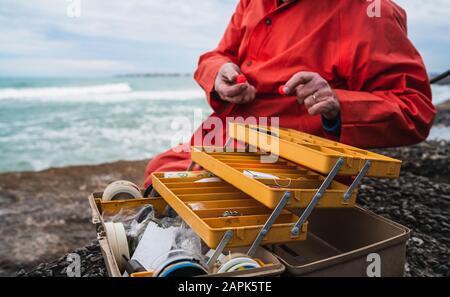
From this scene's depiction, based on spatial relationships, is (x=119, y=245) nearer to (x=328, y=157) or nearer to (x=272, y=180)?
(x=272, y=180)

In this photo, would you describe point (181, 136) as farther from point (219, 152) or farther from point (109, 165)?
point (109, 165)

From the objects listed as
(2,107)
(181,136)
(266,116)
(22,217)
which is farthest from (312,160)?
(2,107)

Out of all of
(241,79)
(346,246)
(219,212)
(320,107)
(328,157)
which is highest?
(241,79)

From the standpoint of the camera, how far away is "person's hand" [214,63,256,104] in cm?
221

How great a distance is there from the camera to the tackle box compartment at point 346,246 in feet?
4.51

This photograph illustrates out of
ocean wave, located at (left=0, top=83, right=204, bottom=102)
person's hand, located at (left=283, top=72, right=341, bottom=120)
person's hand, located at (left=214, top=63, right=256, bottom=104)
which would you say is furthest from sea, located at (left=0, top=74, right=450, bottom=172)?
person's hand, located at (left=283, top=72, right=341, bottom=120)

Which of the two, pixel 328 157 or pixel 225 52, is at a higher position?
pixel 225 52

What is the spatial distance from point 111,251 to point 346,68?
138 cm

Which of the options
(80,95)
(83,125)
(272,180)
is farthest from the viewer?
(80,95)

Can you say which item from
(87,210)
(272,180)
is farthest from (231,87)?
(87,210)

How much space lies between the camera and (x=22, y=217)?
5.50 m

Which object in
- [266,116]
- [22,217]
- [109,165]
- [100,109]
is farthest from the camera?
[100,109]

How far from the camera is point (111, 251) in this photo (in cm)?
145
